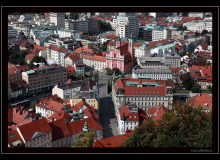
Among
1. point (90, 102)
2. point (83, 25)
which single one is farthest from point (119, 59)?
point (83, 25)

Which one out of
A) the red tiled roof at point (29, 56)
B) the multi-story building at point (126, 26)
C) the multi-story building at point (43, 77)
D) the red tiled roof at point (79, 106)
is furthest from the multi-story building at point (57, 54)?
the red tiled roof at point (79, 106)

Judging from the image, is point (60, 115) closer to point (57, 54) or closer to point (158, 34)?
point (57, 54)

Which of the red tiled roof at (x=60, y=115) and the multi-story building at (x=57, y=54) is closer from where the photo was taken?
the red tiled roof at (x=60, y=115)

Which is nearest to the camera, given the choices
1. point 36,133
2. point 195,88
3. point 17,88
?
point 36,133

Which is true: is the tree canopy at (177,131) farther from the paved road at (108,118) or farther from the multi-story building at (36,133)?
the paved road at (108,118)

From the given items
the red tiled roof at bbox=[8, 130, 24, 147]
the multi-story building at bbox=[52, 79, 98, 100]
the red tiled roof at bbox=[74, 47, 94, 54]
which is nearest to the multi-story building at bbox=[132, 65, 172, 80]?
the multi-story building at bbox=[52, 79, 98, 100]

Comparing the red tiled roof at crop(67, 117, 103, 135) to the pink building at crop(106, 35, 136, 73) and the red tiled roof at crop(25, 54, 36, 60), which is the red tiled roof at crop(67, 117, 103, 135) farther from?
the red tiled roof at crop(25, 54, 36, 60)
